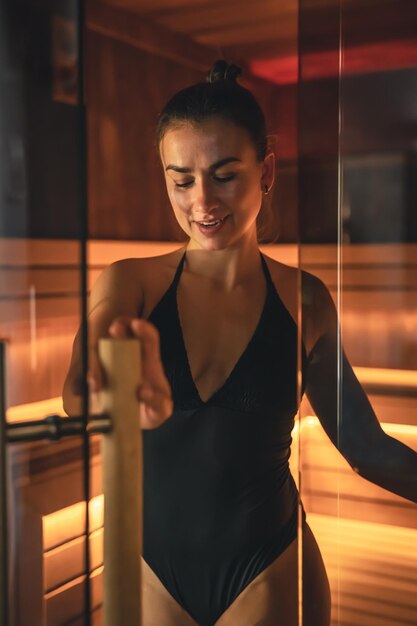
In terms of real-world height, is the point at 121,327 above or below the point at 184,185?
below

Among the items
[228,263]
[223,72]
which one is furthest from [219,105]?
[228,263]

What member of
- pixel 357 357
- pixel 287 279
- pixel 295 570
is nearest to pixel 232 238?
pixel 287 279

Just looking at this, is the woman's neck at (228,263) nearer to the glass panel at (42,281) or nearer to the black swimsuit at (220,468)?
the black swimsuit at (220,468)

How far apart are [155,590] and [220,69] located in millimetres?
532

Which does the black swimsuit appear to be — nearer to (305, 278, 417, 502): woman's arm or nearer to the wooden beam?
(305, 278, 417, 502): woman's arm

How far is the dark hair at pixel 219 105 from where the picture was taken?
80 cm

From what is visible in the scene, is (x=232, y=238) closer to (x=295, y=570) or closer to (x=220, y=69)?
(x=220, y=69)

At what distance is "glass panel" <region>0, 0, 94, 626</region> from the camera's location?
0.80 m

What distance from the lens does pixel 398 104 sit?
32.3 inches

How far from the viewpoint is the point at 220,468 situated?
2.68ft

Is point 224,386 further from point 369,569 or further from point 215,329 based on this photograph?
point 369,569

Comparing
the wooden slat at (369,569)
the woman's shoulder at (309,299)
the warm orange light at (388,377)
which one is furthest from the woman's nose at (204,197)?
the wooden slat at (369,569)

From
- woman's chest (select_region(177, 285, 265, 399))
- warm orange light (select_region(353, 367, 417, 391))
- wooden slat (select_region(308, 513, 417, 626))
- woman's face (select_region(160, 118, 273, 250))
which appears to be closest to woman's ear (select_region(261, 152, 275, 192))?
woman's face (select_region(160, 118, 273, 250))

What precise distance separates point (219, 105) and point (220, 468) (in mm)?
363
